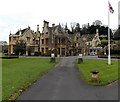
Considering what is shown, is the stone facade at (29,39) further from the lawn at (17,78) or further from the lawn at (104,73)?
the lawn at (104,73)

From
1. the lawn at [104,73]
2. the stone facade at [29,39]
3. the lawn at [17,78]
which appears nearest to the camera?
the lawn at [17,78]

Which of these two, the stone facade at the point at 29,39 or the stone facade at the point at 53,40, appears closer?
the stone facade at the point at 53,40

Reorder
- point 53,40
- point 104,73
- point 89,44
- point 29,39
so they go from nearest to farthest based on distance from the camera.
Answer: point 104,73 → point 53,40 → point 29,39 → point 89,44

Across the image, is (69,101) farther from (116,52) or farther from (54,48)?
(54,48)

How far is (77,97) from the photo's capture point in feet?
38.5

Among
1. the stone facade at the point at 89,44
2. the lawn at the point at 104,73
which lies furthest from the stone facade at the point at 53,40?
the lawn at the point at 104,73

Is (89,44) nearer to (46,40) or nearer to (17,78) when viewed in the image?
(46,40)

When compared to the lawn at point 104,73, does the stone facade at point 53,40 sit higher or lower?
higher

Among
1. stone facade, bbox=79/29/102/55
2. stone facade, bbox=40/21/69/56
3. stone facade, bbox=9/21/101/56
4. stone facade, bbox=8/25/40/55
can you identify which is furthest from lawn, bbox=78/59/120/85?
stone facade, bbox=79/29/102/55

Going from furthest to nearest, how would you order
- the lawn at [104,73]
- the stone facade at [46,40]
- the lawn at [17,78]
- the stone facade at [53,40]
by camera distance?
the stone facade at [46,40], the stone facade at [53,40], the lawn at [104,73], the lawn at [17,78]

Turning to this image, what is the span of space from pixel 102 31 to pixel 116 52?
69.0 meters

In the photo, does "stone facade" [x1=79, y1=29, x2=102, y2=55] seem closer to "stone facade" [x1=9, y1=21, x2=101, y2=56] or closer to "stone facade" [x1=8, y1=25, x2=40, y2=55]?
"stone facade" [x1=9, y1=21, x2=101, y2=56]

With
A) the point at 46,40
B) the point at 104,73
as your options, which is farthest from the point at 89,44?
the point at 104,73

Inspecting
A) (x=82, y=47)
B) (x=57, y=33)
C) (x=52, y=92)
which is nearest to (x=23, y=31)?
(x=57, y=33)
